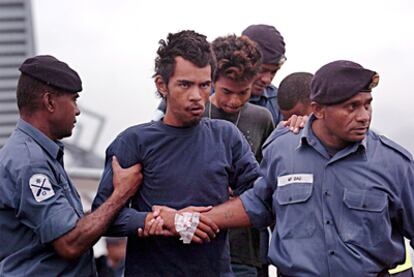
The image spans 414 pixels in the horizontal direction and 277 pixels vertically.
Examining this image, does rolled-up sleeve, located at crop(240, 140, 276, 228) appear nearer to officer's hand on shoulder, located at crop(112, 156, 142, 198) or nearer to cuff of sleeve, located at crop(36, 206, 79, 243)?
officer's hand on shoulder, located at crop(112, 156, 142, 198)

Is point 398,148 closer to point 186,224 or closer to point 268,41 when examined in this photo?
point 186,224

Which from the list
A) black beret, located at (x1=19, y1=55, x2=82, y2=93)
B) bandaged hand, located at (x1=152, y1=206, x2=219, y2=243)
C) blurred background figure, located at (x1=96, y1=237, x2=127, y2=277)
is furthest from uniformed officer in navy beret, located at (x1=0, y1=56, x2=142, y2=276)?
blurred background figure, located at (x1=96, y1=237, x2=127, y2=277)

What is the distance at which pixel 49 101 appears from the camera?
6.11 metres

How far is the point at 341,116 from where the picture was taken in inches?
225

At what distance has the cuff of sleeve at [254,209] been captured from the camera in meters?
6.05

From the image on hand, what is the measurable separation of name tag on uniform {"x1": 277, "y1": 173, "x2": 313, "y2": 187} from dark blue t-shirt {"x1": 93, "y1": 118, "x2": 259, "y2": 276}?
0.31m

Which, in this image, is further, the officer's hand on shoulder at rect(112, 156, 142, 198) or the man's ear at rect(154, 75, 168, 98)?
the man's ear at rect(154, 75, 168, 98)

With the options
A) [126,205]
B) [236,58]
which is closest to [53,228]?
[126,205]

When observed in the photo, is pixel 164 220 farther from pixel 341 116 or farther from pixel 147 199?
pixel 341 116

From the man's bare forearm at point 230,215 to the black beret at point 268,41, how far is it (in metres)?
1.52

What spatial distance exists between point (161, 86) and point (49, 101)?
0.51 m

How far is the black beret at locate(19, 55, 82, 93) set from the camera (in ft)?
20.0

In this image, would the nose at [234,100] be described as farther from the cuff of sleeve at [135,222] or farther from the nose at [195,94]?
the cuff of sleeve at [135,222]

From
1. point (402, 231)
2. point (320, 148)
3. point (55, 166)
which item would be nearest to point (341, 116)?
point (320, 148)
